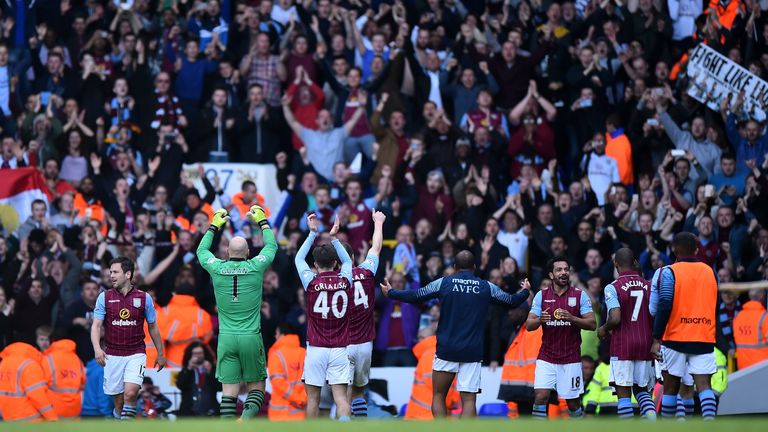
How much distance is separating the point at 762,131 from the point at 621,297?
8031mm

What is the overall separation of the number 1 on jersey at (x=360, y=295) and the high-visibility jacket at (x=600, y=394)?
3989 millimetres

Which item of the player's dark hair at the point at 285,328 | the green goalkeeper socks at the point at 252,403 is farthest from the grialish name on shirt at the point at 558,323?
the player's dark hair at the point at 285,328

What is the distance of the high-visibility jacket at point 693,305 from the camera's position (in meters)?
14.9

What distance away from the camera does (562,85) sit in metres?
23.3

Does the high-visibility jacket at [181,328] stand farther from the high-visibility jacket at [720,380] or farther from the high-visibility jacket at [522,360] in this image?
the high-visibility jacket at [720,380]

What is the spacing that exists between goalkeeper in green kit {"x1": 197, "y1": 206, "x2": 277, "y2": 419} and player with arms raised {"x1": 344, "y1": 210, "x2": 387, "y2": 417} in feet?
3.23

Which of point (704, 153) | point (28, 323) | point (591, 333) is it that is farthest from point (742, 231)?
point (28, 323)

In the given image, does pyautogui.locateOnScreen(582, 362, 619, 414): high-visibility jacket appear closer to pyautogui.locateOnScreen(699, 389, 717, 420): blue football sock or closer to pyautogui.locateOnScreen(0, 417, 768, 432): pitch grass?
pyautogui.locateOnScreen(699, 389, 717, 420): blue football sock

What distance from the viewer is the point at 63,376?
60.5ft

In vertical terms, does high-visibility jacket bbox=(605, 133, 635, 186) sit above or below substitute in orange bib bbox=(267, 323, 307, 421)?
above

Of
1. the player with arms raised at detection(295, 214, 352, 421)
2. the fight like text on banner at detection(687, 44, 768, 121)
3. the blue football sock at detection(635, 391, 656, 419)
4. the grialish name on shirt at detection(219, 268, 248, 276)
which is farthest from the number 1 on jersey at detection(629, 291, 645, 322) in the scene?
the fight like text on banner at detection(687, 44, 768, 121)

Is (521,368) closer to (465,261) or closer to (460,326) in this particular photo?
(460,326)

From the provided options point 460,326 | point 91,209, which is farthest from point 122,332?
point 91,209

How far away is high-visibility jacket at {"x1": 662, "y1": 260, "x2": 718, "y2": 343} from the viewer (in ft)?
48.8
